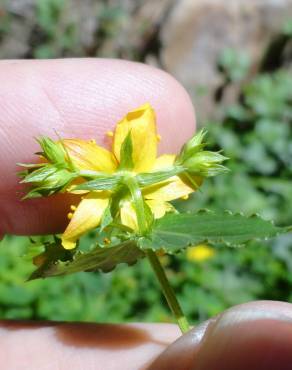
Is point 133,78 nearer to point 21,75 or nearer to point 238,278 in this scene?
point 21,75

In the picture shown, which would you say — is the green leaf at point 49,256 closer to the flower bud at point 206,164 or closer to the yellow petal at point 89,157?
the yellow petal at point 89,157

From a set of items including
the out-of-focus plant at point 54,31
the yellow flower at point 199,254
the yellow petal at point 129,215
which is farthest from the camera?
the out-of-focus plant at point 54,31

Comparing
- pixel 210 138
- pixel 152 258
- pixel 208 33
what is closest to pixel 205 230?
pixel 152 258

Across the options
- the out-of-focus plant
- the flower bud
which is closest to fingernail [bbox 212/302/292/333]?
the flower bud

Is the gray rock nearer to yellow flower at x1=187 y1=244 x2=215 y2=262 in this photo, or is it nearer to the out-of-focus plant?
the out-of-focus plant

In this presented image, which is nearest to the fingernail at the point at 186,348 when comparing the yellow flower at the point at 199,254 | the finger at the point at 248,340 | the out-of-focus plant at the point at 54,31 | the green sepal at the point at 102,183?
the finger at the point at 248,340

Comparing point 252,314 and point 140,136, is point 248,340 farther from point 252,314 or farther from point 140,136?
point 140,136
